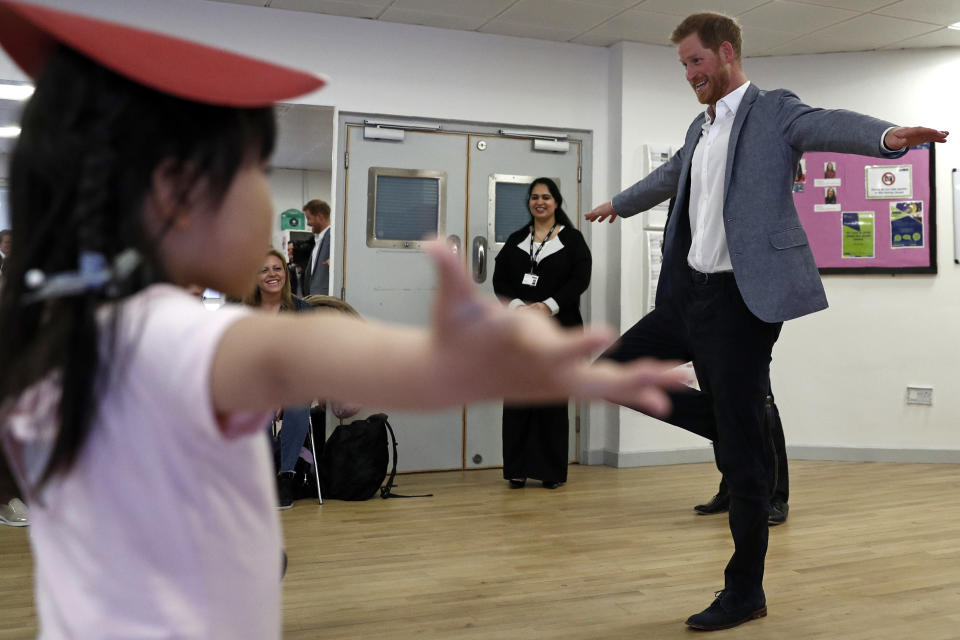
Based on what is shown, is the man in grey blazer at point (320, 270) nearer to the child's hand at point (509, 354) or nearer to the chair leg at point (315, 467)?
the chair leg at point (315, 467)

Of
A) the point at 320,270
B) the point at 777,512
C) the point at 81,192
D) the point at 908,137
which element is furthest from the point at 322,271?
the point at 81,192

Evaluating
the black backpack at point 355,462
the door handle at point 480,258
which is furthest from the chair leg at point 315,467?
the door handle at point 480,258

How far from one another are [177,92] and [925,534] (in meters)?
3.77

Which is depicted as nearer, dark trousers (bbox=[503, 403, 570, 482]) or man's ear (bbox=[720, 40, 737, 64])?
man's ear (bbox=[720, 40, 737, 64])

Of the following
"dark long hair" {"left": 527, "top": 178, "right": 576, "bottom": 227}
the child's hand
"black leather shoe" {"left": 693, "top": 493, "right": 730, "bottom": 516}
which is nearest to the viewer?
the child's hand

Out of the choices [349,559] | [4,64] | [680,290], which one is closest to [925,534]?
[680,290]

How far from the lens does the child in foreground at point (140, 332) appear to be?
1.70 ft

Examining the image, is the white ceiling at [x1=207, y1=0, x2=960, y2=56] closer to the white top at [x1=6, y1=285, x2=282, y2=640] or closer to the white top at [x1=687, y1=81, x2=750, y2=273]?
the white top at [x1=687, y1=81, x2=750, y2=273]

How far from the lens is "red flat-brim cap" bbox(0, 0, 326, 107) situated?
0.53 metres

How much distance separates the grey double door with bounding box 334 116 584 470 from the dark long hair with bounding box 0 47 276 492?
437 centimetres

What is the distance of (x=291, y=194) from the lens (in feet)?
35.6

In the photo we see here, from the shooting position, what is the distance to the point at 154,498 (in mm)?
552

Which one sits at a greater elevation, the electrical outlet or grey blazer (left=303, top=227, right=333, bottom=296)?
grey blazer (left=303, top=227, right=333, bottom=296)

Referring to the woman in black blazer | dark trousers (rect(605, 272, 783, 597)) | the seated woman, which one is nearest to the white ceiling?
the woman in black blazer
